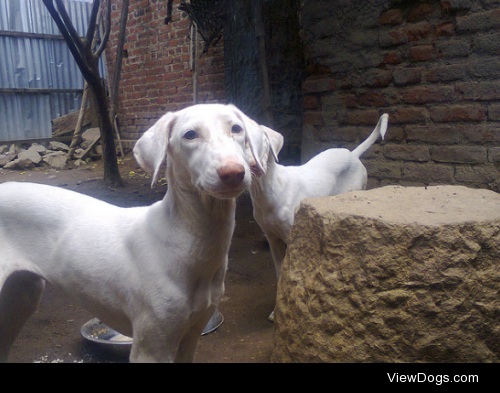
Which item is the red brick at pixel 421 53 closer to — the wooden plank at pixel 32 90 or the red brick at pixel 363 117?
the red brick at pixel 363 117

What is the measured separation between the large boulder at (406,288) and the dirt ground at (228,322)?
675 mm

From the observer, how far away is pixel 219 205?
144cm

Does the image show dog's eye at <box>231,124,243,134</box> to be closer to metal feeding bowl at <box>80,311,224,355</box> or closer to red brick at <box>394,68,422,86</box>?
metal feeding bowl at <box>80,311,224,355</box>

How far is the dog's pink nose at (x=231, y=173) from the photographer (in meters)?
1.21

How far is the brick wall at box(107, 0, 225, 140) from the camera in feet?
20.5

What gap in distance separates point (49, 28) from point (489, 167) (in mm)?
7207

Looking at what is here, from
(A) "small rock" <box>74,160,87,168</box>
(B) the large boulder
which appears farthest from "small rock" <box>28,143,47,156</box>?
(B) the large boulder

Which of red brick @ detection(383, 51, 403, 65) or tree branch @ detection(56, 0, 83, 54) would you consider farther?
tree branch @ detection(56, 0, 83, 54)

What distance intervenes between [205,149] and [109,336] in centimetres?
153

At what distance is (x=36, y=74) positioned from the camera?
7.46m

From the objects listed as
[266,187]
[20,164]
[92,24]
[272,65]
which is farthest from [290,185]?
[20,164]

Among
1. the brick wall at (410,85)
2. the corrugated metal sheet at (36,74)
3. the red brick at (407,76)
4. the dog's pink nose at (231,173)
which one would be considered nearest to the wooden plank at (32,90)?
the corrugated metal sheet at (36,74)

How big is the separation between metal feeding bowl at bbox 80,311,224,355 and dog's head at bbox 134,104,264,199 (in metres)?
1.11
